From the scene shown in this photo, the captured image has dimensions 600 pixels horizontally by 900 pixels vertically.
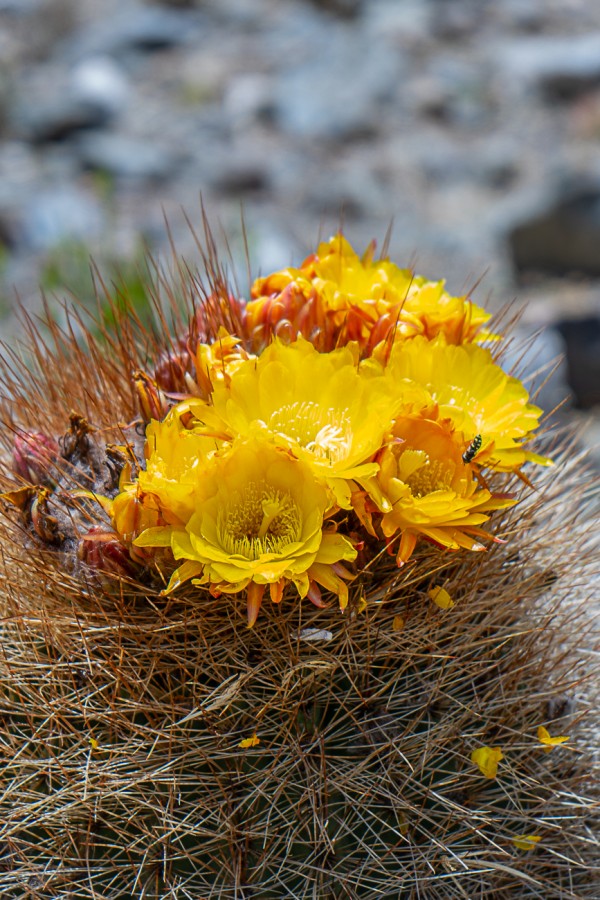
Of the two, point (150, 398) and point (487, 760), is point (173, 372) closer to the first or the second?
point (150, 398)

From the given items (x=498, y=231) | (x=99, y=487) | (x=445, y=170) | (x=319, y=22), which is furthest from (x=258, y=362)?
(x=319, y=22)

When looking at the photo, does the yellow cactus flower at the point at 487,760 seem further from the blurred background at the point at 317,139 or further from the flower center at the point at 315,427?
the blurred background at the point at 317,139

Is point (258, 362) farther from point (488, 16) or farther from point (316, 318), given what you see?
point (488, 16)

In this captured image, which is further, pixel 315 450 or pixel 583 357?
pixel 583 357

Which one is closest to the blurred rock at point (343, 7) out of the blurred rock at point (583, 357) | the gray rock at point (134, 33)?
the gray rock at point (134, 33)

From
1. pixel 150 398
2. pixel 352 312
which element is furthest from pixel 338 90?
pixel 150 398

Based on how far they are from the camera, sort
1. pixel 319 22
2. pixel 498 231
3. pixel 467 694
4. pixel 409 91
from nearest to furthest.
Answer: pixel 467 694 < pixel 498 231 < pixel 409 91 < pixel 319 22
